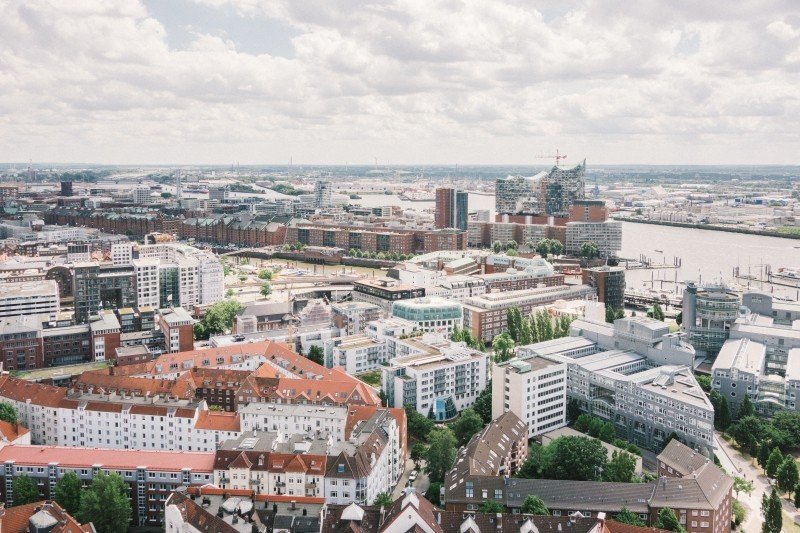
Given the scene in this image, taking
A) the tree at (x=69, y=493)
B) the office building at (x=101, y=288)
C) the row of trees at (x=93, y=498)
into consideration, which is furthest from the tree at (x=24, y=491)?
the office building at (x=101, y=288)

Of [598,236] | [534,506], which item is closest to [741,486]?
[534,506]

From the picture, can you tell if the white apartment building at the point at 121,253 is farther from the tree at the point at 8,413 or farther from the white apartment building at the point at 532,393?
the white apartment building at the point at 532,393

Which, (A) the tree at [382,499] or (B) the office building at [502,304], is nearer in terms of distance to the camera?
(A) the tree at [382,499]

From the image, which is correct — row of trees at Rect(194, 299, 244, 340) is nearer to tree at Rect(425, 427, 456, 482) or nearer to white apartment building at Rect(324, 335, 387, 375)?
white apartment building at Rect(324, 335, 387, 375)

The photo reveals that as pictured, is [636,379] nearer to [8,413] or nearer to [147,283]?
[8,413]

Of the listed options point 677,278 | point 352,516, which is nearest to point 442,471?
point 352,516

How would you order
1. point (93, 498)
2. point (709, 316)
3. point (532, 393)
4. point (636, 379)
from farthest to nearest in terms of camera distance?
point (709, 316)
point (636, 379)
point (532, 393)
point (93, 498)
